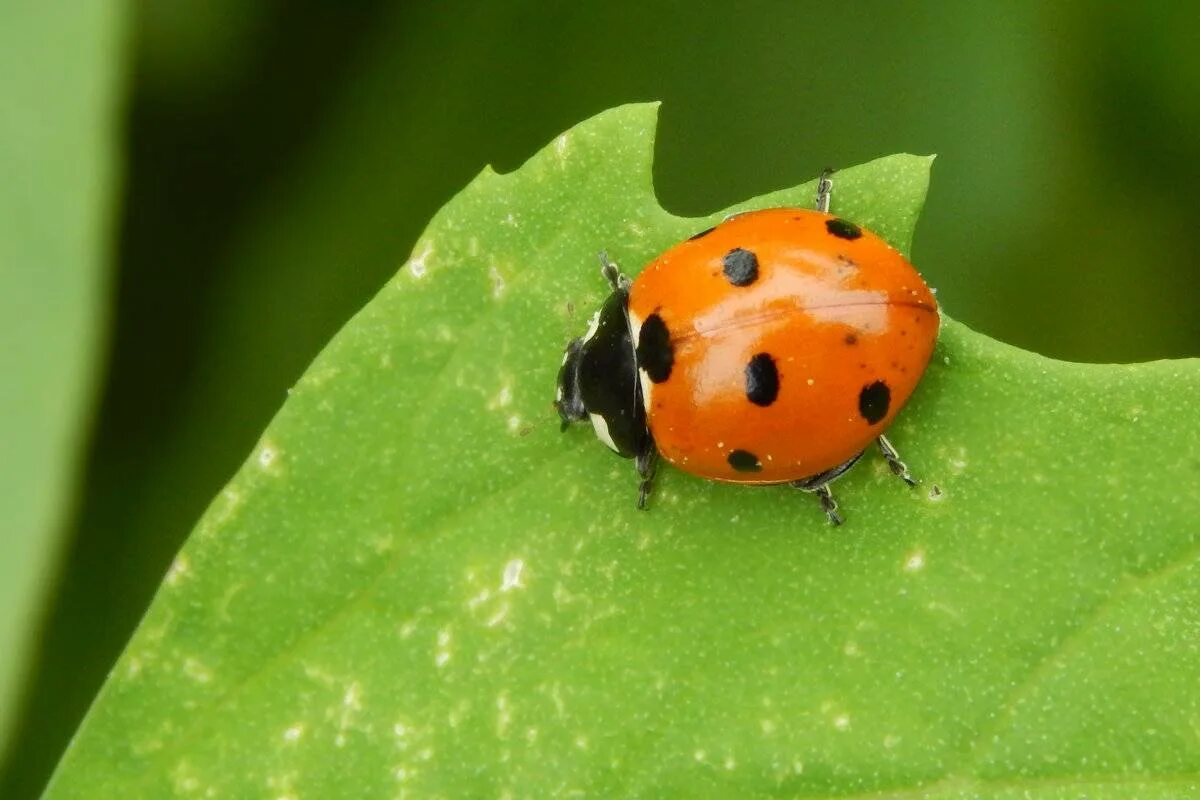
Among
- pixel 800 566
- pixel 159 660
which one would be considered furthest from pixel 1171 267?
pixel 159 660

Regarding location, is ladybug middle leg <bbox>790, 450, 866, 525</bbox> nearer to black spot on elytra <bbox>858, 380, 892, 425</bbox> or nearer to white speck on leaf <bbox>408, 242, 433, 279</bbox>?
black spot on elytra <bbox>858, 380, 892, 425</bbox>

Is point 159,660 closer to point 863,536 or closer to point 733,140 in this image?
point 863,536

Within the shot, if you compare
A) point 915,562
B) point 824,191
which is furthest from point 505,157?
point 915,562

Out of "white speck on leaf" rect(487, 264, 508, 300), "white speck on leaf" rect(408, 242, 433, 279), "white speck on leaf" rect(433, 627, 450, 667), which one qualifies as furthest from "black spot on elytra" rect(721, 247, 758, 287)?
"white speck on leaf" rect(433, 627, 450, 667)

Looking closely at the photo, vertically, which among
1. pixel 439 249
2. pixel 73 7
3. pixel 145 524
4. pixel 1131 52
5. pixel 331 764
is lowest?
pixel 145 524

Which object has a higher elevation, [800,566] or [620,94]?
[620,94]

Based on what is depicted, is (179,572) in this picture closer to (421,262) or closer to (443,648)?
(443,648)

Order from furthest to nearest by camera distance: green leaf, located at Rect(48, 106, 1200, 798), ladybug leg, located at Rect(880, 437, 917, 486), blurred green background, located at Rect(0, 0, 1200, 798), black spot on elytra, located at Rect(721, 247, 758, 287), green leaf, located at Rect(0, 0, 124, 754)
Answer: blurred green background, located at Rect(0, 0, 1200, 798) < green leaf, located at Rect(0, 0, 124, 754) < black spot on elytra, located at Rect(721, 247, 758, 287) < ladybug leg, located at Rect(880, 437, 917, 486) < green leaf, located at Rect(48, 106, 1200, 798)

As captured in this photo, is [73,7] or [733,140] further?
[733,140]

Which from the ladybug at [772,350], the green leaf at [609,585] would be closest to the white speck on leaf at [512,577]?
the green leaf at [609,585]
